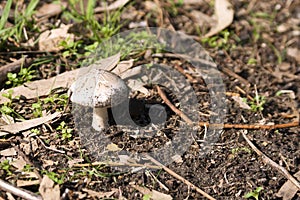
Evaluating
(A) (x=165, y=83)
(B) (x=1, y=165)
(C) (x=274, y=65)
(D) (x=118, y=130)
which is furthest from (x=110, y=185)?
(C) (x=274, y=65)

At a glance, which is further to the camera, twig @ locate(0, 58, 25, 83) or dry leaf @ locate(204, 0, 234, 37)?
dry leaf @ locate(204, 0, 234, 37)

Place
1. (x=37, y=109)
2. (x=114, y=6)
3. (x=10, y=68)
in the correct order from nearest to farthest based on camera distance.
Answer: (x=37, y=109) → (x=10, y=68) → (x=114, y=6)

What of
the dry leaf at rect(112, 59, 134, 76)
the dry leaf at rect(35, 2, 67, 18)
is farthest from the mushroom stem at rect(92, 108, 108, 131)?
the dry leaf at rect(35, 2, 67, 18)

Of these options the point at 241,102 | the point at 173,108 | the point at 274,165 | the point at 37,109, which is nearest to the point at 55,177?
the point at 37,109

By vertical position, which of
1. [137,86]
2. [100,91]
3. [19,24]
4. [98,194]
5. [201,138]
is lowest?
[98,194]

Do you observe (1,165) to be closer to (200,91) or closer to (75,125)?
(75,125)

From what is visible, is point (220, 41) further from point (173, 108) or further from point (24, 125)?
point (24, 125)

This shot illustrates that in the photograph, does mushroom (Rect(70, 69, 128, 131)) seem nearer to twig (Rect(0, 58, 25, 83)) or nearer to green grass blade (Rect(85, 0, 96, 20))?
twig (Rect(0, 58, 25, 83))

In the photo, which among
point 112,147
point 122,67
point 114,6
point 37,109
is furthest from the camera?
point 114,6
